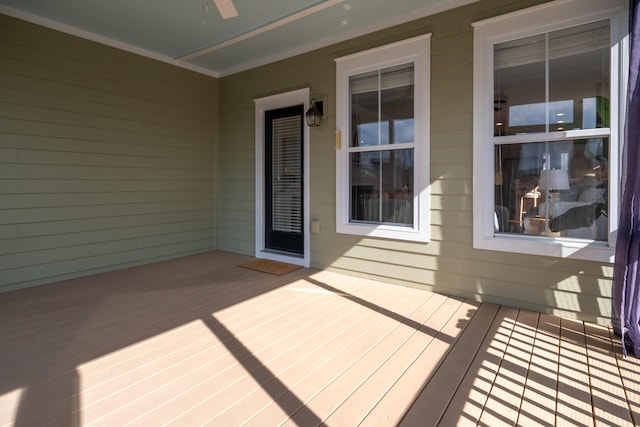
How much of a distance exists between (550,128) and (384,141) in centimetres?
146

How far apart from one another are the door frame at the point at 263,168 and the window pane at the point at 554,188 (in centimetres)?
211

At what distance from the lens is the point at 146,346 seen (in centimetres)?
226

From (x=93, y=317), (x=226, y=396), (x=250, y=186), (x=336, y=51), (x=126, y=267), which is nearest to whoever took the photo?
(x=226, y=396)

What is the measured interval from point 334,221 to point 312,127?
1.15 m

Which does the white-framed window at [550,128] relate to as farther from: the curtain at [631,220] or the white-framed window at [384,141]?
the white-framed window at [384,141]

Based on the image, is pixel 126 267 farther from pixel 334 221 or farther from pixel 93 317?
pixel 334 221

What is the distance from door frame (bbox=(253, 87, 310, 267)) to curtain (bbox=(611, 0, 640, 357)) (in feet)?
9.55

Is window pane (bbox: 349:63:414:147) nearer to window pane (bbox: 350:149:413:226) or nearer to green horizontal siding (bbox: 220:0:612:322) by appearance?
window pane (bbox: 350:149:413:226)

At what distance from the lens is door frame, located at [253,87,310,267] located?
426 centimetres

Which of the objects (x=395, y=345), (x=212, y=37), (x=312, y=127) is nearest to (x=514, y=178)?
(x=395, y=345)

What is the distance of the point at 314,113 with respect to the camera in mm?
4023

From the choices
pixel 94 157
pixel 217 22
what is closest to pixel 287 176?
pixel 217 22

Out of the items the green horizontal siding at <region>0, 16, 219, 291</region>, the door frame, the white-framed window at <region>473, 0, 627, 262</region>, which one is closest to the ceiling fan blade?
the door frame

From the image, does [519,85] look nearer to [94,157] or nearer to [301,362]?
[301,362]
